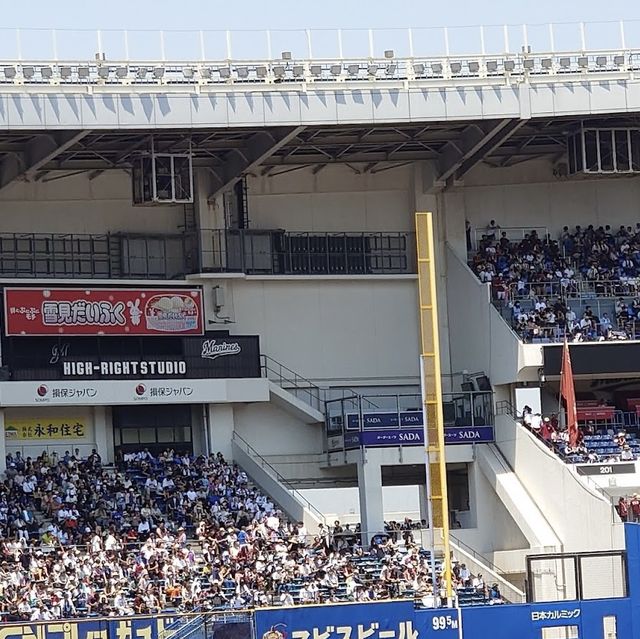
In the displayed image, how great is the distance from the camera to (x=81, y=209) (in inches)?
1750

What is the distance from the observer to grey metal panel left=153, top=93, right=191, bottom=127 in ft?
131

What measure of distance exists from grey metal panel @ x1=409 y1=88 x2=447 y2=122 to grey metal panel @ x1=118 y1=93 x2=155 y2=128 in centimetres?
623

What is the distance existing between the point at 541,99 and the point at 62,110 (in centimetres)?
1147

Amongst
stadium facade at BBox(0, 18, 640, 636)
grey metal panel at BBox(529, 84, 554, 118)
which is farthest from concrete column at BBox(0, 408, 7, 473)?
grey metal panel at BBox(529, 84, 554, 118)

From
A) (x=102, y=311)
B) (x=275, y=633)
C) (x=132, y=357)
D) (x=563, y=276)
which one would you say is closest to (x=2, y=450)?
(x=132, y=357)

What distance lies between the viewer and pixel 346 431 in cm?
4316

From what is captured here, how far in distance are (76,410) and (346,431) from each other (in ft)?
22.1

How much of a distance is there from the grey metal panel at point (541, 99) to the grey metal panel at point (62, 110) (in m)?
10.8

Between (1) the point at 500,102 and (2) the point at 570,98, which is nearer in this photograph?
(1) the point at 500,102

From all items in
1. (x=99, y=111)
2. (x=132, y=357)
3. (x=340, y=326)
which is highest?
(x=99, y=111)

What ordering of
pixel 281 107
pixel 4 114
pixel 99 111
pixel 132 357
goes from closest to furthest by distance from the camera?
1. pixel 4 114
2. pixel 99 111
3. pixel 281 107
4. pixel 132 357

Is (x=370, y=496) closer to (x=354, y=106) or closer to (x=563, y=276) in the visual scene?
(x=563, y=276)

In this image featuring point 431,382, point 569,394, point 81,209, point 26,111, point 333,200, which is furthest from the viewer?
point 333,200

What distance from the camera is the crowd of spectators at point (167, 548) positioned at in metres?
34.0
